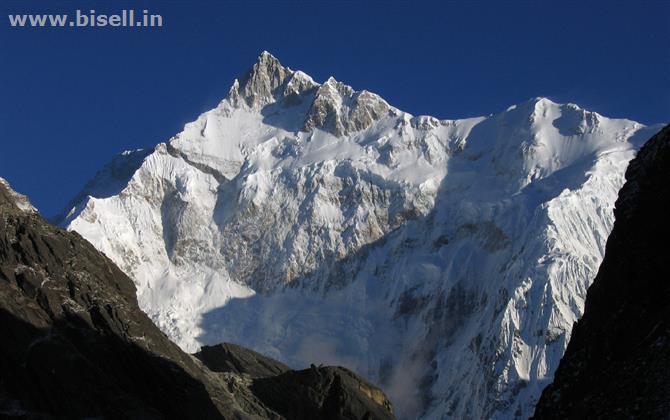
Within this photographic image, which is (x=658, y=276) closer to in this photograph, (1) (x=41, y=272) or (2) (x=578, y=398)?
(2) (x=578, y=398)

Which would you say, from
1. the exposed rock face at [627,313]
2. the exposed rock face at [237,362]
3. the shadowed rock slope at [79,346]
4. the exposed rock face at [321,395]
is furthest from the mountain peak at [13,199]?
the exposed rock face at [627,313]

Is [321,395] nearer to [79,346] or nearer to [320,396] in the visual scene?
[320,396]

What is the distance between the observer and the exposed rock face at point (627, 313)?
43.1 m

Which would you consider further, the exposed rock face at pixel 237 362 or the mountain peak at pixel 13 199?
the exposed rock face at pixel 237 362

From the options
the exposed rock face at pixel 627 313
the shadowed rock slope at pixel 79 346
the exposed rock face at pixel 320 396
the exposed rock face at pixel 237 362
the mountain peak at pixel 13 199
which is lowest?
the exposed rock face at pixel 627 313

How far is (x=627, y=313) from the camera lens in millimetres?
46844

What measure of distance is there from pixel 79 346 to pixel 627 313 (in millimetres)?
56017

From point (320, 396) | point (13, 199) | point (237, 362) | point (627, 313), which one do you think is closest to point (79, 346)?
point (13, 199)

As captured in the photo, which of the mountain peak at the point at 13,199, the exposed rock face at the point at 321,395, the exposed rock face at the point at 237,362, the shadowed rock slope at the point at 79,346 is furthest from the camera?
the exposed rock face at the point at 237,362

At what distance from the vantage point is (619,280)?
48.2 meters

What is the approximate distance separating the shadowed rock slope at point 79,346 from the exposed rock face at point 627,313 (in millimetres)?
43989

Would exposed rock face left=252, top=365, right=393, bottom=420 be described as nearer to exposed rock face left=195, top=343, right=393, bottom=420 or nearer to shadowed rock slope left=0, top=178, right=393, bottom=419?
exposed rock face left=195, top=343, right=393, bottom=420

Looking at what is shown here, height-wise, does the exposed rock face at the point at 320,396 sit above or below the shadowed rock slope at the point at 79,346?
above

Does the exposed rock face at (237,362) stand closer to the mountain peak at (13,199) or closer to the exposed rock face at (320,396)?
the exposed rock face at (320,396)
